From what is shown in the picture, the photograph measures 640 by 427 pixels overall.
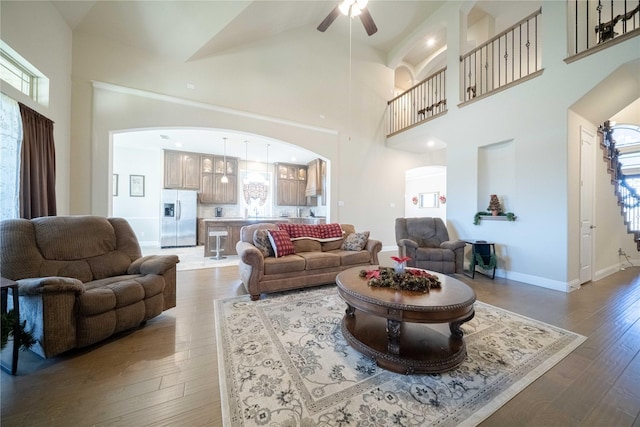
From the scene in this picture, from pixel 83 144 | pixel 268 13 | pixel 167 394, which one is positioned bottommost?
pixel 167 394

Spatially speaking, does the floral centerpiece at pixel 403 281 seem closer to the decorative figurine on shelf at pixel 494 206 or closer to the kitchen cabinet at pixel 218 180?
the decorative figurine on shelf at pixel 494 206

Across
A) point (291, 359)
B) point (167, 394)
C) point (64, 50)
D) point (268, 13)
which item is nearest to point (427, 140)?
point (268, 13)

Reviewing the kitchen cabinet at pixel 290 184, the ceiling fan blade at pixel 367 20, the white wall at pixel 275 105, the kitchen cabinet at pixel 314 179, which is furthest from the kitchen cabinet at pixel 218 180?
the ceiling fan blade at pixel 367 20

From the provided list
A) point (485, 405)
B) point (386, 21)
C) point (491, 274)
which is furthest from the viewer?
point (386, 21)

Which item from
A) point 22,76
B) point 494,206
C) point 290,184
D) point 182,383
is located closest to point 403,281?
point 182,383

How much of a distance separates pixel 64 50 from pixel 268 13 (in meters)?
3.13

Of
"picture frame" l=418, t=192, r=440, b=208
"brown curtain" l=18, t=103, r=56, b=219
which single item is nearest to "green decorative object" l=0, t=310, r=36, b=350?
"brown curtain" l=18, t=103, r=56, b=219

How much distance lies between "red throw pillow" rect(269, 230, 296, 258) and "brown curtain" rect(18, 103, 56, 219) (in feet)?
9.10

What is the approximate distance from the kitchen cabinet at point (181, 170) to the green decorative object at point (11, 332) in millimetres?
Answer: 6429

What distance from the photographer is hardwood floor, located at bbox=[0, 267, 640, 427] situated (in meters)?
1.28

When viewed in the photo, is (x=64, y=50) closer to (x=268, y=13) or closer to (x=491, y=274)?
(x=268, y=13)

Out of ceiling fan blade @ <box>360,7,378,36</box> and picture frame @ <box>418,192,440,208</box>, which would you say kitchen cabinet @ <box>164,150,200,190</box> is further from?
picture frame @ <box>418,192,440,208</box>

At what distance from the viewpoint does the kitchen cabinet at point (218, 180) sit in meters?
7.83

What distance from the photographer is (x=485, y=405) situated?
4.45 ft
